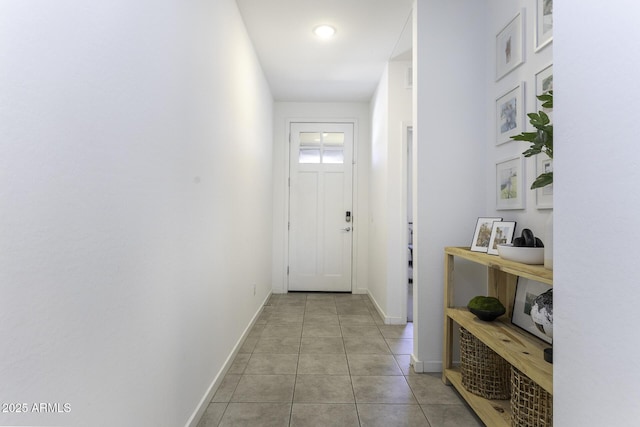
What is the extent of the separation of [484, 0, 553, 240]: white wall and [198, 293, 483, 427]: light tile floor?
1.12 m

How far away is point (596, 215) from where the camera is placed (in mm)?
786

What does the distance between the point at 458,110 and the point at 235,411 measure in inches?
90.5

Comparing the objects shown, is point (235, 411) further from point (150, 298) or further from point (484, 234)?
point (484, 234)

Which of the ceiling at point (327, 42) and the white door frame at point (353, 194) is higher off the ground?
the ceiling at point (327, 42)

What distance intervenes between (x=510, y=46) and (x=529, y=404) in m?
1.90

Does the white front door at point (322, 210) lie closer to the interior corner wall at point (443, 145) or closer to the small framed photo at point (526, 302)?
the interior corner wall at point (443, 145)

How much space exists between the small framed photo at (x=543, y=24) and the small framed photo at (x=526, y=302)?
1231mm

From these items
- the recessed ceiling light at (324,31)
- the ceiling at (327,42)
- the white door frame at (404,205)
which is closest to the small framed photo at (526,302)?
the white door frame at (404,205)

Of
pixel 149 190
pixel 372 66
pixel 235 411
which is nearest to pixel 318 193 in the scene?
pixel 372 66

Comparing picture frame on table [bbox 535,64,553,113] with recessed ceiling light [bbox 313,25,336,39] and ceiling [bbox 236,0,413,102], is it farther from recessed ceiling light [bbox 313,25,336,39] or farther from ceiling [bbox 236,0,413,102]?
recessed ceiling light [bbox 313,25,336,39]

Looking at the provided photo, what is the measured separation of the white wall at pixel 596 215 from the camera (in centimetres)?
70

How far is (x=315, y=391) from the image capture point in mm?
2037

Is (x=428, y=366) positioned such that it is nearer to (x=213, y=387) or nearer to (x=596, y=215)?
(x=213, y=387)

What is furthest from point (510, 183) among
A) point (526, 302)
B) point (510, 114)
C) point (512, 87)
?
point (526, 302)
